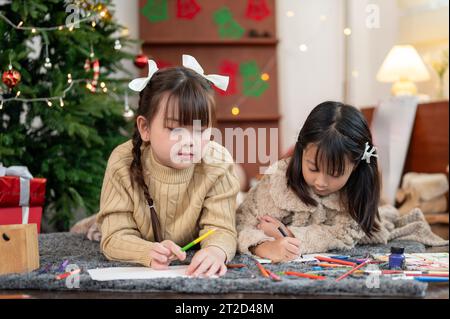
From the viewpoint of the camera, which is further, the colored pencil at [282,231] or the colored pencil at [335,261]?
the colored pencil at [282,231]

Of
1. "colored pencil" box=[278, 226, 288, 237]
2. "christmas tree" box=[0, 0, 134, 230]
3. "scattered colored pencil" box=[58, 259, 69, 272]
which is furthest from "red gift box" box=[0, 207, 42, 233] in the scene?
"colored pencil" box=[278, 226, 288, 237]

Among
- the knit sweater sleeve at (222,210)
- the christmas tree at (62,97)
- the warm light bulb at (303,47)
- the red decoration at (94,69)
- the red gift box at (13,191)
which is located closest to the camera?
the knit sweater sleeve at (222,210)

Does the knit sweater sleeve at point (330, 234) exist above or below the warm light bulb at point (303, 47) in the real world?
below

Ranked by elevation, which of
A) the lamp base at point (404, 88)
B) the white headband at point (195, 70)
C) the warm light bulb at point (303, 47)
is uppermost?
the warm light bulb at point (303, 47)

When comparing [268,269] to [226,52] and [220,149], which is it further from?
[226,52]

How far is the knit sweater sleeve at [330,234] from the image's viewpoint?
133 centimetres

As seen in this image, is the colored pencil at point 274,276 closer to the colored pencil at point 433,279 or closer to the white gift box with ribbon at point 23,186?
the colored pencil at point 433,279

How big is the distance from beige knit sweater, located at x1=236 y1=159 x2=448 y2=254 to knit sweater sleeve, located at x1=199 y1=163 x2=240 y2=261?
4cm

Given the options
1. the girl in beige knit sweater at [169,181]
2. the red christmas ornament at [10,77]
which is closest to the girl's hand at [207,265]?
the girl in beige knit sweater at [169,181]

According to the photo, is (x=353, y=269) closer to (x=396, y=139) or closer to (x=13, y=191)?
(x=13, y=191)

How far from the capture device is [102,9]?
1995mm

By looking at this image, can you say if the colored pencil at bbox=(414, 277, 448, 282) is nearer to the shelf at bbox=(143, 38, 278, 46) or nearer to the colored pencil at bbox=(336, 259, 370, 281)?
the colored pencil at bbox=(336, 259, 370, 281)
